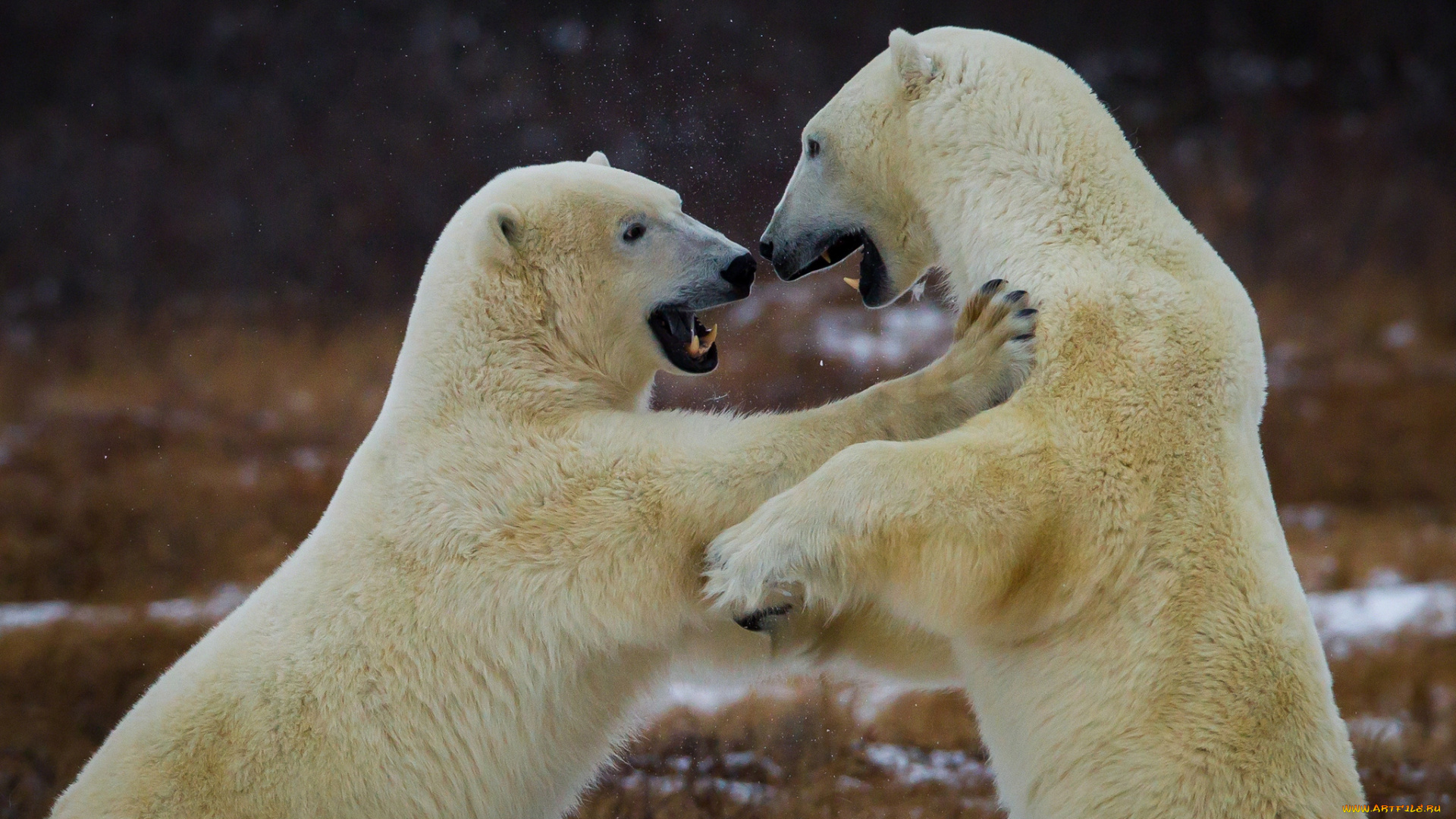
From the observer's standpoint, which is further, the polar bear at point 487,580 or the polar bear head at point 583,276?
the polar bear head at point 583,276

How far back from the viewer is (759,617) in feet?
7.80

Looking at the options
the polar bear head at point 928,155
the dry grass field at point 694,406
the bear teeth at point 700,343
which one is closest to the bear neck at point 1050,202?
the polar bear head at point 928,155

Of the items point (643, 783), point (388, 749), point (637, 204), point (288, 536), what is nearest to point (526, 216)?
point (637, 204)

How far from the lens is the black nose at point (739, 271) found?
9.36 feet

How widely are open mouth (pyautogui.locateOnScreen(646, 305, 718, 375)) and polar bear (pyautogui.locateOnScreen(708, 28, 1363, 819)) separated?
66 cm

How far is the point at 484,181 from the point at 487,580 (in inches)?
315

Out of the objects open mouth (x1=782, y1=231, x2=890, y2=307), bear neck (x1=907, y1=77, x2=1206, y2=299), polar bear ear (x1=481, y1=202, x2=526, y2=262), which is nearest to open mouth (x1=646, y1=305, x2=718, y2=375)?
open mouth (x1=782, y1=231, x2=890, y2=307)

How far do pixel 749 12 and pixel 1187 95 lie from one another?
12.8 feet

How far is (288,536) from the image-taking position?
300 inches

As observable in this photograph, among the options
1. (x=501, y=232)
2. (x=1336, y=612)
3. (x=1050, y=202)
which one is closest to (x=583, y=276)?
(x=501, y=232)

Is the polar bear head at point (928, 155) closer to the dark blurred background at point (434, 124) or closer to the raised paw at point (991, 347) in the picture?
the raised paw at point (991, 347)

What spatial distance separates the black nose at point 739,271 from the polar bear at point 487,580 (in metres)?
0.36

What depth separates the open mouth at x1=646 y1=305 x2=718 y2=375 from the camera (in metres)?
2.88

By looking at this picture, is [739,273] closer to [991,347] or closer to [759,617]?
[991,347]
